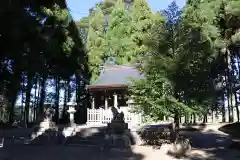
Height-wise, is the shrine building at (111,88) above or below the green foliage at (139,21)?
below

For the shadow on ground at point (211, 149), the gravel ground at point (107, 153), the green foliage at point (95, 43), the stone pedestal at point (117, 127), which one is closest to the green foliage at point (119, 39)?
the green foliage at point (95, 43)

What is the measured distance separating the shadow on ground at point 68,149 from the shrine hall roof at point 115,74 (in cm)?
704

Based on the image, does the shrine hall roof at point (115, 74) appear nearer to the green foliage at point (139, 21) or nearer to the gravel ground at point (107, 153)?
the green foliage at point (139, 21)

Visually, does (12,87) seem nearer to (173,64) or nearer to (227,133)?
(173,64)

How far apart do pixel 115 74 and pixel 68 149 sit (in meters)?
12.6

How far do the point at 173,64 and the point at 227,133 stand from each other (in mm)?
7461

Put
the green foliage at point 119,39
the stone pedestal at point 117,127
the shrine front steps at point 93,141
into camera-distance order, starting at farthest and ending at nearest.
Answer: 1. the green foliage at point 119,39
2. the stone pedestal at point 117,127
3. the shrine front steps at point 93,141

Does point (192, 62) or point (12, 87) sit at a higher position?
point (192, 62)

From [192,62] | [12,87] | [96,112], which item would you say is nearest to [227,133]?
[192,62]

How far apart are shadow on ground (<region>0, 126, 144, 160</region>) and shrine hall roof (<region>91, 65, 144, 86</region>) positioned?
7.04 meters

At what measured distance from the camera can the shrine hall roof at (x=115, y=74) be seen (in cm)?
2471

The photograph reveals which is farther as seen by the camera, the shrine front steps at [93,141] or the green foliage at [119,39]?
the green foliage at [119,39]

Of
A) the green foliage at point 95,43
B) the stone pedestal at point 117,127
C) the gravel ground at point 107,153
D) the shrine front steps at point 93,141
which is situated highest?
the green foliage at point 95,43

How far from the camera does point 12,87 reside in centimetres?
1059
